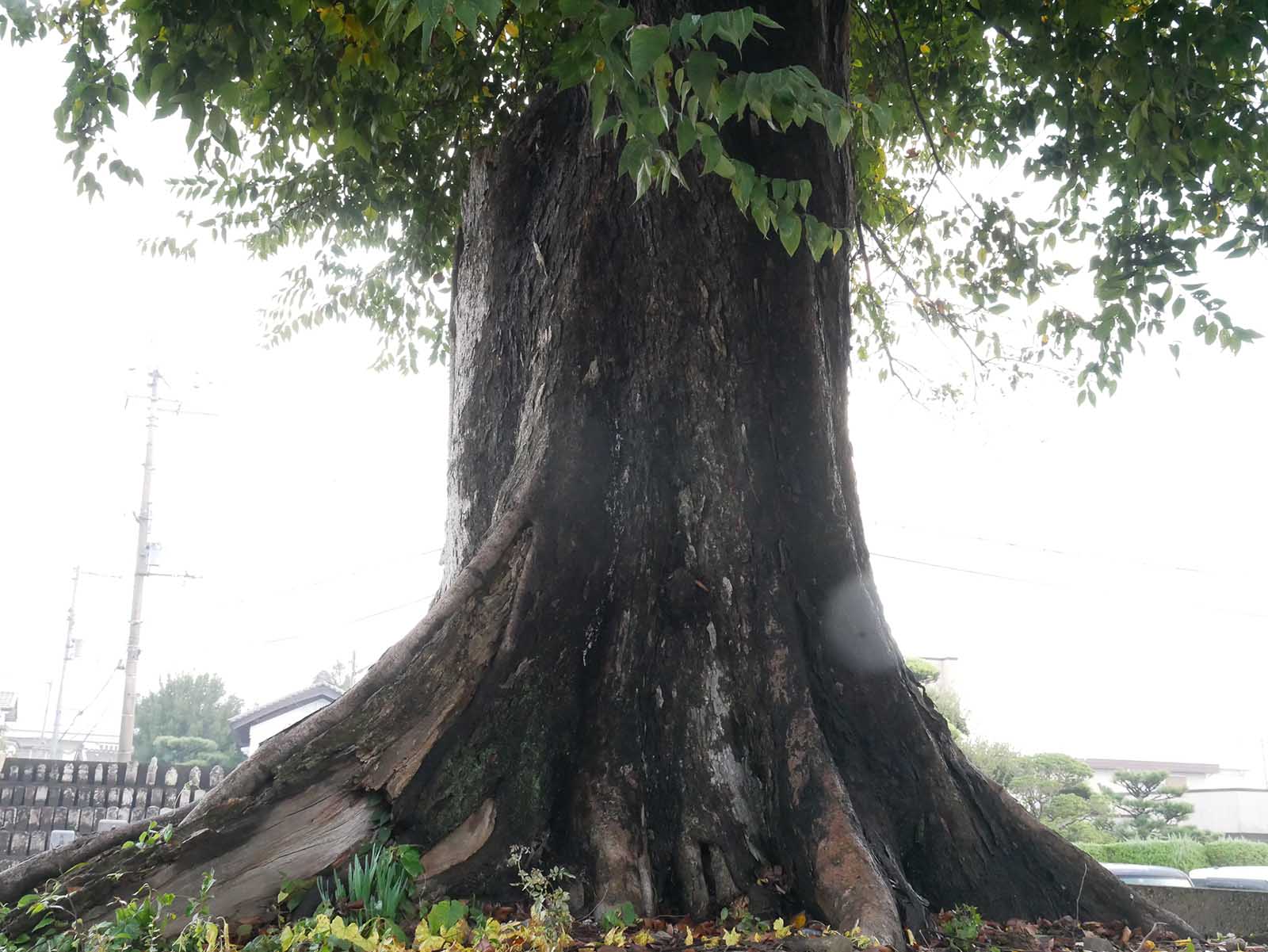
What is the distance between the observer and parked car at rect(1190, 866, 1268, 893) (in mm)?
11547

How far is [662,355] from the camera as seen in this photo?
4.39m

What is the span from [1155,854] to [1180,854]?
549 mm

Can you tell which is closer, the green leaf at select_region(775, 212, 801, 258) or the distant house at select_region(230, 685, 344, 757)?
the green leaf at select_region(775, 212, 801, 258)

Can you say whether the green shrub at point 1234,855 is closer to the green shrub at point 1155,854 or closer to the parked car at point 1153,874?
the green shrub at point 1155,854

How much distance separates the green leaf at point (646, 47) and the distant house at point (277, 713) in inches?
841

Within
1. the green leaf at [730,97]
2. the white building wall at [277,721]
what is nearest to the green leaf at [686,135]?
the green leaf at [730,97]

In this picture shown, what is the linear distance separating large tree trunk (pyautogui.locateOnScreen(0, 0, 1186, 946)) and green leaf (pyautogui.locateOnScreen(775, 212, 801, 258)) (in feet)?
3.64

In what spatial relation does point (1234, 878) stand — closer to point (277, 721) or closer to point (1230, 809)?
point (277, 721)

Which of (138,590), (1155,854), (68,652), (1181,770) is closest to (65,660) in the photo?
(68,652)

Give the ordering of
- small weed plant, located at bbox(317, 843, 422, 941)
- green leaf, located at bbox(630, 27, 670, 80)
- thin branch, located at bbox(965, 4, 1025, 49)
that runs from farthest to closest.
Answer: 1. thin branch, located at bbox(965, 4, 1025, 49)
2. small weed plant, located at bbox(317, 843, 422, 941)
3. green leaf, located at bbox(630, 27, 670, 80)

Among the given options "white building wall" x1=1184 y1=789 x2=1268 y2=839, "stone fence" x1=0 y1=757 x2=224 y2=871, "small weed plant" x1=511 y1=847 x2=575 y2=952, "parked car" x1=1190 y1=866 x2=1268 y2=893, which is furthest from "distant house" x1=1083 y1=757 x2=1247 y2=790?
"small weed plant" x1=511 y1=847 x2=575 y2=952

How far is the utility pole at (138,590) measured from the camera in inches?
814

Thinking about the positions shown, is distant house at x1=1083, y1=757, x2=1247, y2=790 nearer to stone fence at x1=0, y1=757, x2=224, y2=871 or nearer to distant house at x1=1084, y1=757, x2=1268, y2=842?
distant house at x1=1084, y1=757, x2=1268, y2=842

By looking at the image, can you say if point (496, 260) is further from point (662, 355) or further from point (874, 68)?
point (874, 68)
